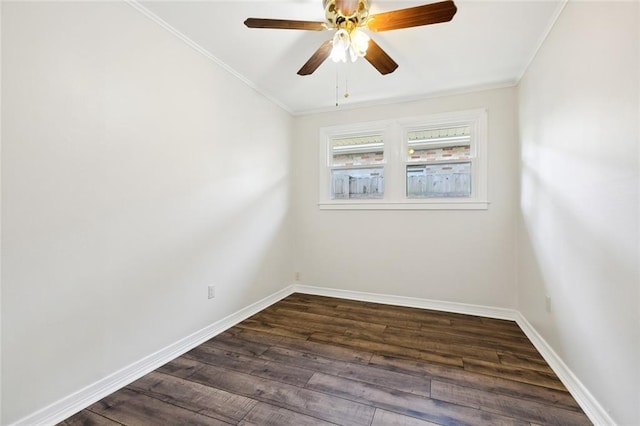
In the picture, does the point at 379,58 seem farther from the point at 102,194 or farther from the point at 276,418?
the point at 276,418

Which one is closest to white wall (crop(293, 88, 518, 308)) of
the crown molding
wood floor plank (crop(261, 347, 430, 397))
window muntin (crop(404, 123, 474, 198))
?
window muntin (crop(404, 123, 474, 198))

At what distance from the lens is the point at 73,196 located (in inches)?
62.3

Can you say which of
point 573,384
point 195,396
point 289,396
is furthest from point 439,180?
point 195,396

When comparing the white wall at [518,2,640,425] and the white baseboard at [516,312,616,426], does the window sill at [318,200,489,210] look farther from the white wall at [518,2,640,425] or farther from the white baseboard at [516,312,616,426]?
the white baseboard at [516,312,616,426]

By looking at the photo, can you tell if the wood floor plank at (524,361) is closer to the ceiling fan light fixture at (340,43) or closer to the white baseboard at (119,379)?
the white baseboard at (119,379)

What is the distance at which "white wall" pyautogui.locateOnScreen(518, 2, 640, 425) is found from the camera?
1.27m

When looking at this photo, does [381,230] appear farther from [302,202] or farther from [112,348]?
[112,348]

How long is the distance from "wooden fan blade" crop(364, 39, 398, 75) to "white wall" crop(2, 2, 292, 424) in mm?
1472

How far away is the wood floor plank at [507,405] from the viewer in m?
1.51

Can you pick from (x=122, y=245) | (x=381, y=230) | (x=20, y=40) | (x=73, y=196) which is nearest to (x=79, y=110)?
(x=20, y=40)

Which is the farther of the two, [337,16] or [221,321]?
[221,321]

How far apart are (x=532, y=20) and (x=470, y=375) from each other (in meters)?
2.61

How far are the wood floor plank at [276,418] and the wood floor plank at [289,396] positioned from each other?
3 centimetres

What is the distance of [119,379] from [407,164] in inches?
134
